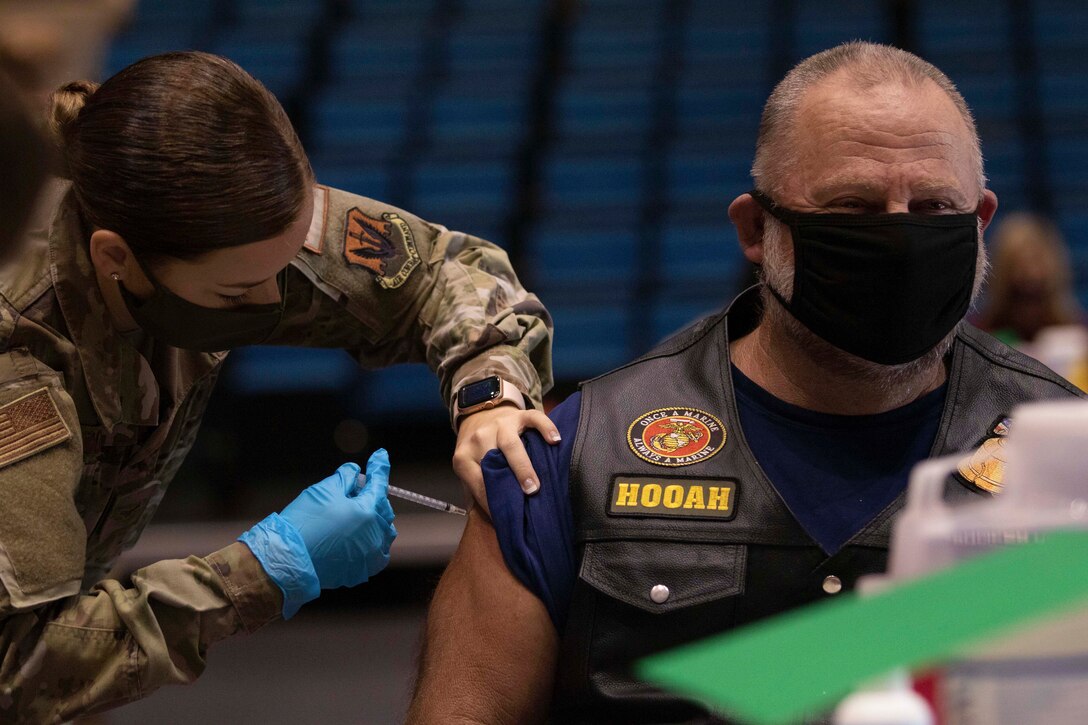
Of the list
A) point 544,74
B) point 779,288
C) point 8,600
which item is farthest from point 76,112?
point 544,74

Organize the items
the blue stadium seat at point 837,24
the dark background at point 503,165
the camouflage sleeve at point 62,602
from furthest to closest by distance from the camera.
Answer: the blue stadium seat at point 837,24, the dark background at point 503,165, the camouflage sleeve at point 62,602

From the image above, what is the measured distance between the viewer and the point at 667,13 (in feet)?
25.9

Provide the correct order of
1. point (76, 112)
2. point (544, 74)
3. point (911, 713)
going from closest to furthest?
point (911, 713) → point (76, 112) → point (544, 74)

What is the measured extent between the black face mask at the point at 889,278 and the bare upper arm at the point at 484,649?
537 mm

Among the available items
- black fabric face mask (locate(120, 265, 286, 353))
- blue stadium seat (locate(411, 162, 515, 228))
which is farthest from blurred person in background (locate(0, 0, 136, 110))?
blue stadium seat (locate(411, 162, 515, 228))

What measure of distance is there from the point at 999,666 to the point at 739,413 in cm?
105

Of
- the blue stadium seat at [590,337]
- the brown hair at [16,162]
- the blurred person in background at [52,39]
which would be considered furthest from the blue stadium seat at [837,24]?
the brown hair at [16,162]

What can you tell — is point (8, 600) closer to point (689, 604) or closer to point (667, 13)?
point (689, 604)

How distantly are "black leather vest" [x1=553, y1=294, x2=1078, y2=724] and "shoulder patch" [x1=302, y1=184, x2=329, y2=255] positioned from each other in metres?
0.52

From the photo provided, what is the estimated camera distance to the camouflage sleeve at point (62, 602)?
1529 millimetres

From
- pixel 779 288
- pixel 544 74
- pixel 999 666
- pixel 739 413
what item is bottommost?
pixel 544 74

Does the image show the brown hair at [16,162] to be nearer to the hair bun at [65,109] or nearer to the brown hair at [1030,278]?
the hair bun at [65,109]

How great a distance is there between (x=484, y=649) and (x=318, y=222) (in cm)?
75

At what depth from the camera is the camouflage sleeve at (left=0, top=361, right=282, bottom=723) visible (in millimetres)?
1529
